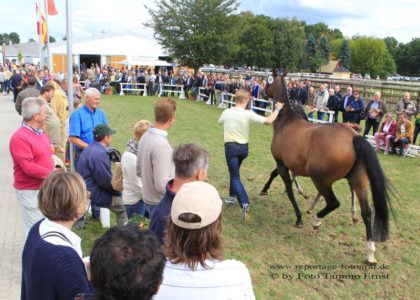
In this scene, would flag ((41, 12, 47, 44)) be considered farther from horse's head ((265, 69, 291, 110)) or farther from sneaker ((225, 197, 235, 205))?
sneaker ((225, 197, 235, 205))

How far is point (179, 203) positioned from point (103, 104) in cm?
1866

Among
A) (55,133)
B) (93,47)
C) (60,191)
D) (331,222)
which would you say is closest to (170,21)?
(93,47)

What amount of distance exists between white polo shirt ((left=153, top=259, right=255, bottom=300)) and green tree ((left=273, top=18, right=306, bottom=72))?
65781 millimetres

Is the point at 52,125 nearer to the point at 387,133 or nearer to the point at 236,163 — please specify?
the point at 236,163

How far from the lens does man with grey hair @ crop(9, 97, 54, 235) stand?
11.1 ft

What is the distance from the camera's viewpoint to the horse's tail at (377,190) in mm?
4395

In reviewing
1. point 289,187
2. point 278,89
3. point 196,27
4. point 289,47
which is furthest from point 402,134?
point 289,47

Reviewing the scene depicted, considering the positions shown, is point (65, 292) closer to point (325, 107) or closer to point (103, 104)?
point (325, 107)

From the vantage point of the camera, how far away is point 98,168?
4094 millimetres

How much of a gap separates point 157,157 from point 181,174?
90cm

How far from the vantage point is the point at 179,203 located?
1601 mm

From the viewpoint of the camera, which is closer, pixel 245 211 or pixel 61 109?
pixel 245 211

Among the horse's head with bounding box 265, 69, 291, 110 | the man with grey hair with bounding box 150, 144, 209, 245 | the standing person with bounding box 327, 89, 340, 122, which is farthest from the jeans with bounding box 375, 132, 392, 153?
the man with grey hair with bounding box 150, 144, 209, 245

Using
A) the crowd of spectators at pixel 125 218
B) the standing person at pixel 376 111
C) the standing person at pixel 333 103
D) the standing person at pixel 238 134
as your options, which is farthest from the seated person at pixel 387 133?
the crowd of spectators at pixel 125 218
